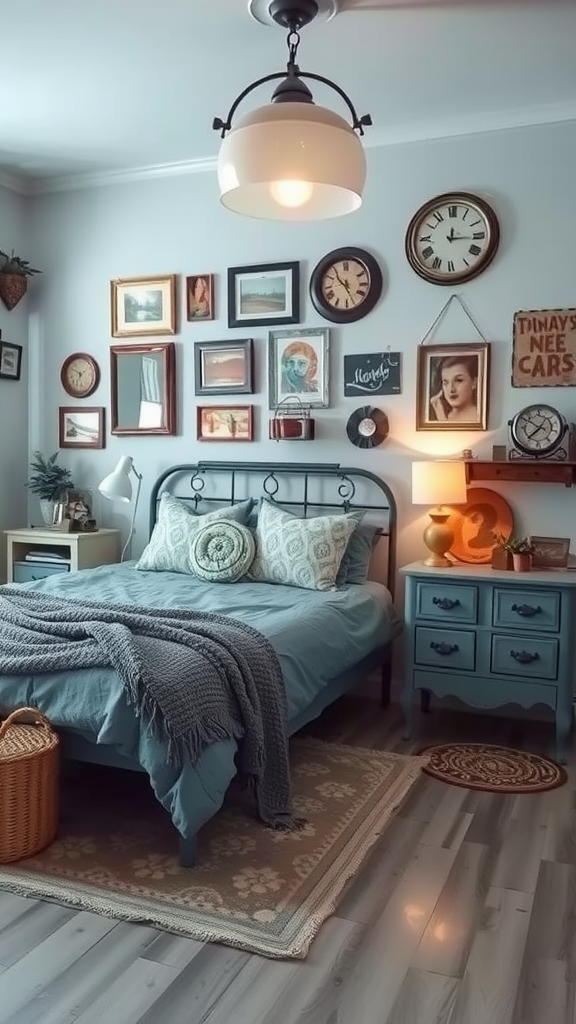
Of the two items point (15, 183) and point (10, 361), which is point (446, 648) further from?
point (15, 183)

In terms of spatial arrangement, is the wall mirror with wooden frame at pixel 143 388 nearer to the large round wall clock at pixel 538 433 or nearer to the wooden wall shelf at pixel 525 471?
the wooden wall shelf at pixel 525 471

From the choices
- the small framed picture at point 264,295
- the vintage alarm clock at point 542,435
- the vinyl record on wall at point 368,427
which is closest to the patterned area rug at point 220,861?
the vintage alarm clock at point 542,435

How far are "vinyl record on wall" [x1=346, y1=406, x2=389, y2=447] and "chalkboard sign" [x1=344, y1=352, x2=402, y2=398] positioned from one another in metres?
0.10

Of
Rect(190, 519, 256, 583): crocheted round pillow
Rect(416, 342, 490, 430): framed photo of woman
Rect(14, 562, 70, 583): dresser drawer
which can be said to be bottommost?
Rect(14, 562, 70, 583): dresser drawer

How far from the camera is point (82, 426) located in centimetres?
487

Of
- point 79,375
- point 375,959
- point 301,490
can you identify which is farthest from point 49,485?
point 375,959

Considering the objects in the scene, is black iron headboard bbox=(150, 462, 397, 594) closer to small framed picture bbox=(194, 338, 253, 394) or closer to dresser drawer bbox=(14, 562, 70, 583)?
small framed picture bbox=(194, 338, 253, 394)

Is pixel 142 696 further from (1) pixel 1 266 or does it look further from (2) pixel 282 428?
(1) pixel 1 266

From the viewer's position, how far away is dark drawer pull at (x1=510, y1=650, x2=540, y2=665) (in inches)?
132

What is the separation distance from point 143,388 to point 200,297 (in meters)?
0.60

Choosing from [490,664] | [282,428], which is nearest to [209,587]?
[282,428]

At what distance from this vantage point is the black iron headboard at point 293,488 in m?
4.17

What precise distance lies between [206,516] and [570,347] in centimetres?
187

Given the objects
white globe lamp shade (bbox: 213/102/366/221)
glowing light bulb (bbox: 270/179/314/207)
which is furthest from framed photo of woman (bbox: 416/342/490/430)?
white globe lamp shade (bbox: 213/102/366/221)
